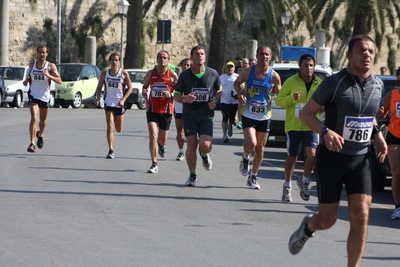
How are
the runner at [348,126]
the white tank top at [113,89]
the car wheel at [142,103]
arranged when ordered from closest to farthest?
the runner at [348,126] < the white tank top at [113,89] < the car wheel at [142,103]

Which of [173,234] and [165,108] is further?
[165,108]

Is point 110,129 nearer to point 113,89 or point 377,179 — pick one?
point 113,89

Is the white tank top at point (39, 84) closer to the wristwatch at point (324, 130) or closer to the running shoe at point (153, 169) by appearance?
the running shoe at point (153, 169)

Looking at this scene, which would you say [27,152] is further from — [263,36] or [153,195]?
[263,36]

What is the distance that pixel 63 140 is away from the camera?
20.4m

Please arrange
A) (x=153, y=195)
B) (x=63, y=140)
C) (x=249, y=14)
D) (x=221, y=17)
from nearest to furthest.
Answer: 1. (x=153, y=195)
2. (x=63, y=140)
3. (x=221, y=17)
4. (x=249, y=14)

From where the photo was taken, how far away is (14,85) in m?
33.9

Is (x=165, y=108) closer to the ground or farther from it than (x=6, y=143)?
farther from it

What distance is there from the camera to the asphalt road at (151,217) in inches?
304

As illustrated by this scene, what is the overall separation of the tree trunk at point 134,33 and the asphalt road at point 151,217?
73.8ft

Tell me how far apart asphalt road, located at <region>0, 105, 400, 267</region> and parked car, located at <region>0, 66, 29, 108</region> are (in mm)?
16717

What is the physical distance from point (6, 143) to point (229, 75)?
542cm

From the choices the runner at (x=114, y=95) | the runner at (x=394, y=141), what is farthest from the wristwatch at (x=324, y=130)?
the runner at (x=114, y=95)

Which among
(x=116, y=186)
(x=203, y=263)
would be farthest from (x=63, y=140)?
(x=203, y=263)
